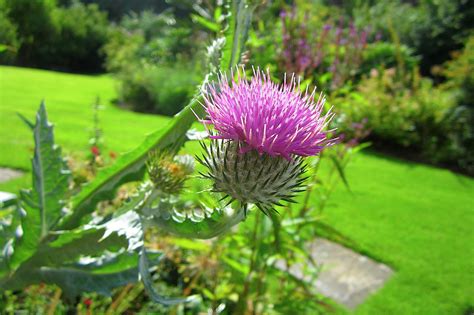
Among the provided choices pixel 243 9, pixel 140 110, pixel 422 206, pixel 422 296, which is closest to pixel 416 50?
pixel 140 110

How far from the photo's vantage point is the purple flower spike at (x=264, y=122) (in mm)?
1261

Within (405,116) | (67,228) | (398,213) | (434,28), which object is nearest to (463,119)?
(405,116)

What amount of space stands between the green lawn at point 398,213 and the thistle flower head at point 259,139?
2323mm

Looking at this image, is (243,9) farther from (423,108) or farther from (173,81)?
(173,81)

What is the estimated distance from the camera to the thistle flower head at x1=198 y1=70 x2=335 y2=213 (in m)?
1.27

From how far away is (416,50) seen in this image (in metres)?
18.0

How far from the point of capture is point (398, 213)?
5930 mm

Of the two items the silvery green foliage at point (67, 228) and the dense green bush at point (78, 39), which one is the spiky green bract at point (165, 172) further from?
the dense green bush at point (78, 39)

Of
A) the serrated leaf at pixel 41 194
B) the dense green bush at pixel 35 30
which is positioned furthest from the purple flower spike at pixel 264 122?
the dense green bush at pixel 35 30

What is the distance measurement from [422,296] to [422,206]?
250 centimetres

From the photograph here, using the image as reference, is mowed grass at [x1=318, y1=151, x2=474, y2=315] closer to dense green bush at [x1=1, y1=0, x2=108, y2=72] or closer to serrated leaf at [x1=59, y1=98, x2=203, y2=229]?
serrated leaf at [x1=59, y1=98, x2=203, y2=229]

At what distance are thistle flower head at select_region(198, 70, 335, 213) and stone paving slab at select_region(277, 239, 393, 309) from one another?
2.34m

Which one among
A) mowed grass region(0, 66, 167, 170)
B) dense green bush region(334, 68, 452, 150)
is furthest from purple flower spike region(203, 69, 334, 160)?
dense green bush region(334, 68, 452, 150)

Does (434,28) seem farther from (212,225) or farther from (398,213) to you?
(212,225)
